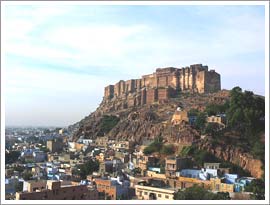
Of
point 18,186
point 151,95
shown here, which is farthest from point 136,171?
point 151,95

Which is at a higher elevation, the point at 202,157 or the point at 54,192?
the point at 202,157

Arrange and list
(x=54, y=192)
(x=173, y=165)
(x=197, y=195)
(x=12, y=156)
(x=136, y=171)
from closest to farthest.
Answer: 1. (x=197, y=195)
2. (x=54, y=192)
3. (x=173, y=165)
4. (x=136, y=171)
5. (x=12, y=156)

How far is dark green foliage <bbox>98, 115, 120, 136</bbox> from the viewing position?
48.4ft

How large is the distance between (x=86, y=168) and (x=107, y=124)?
253 inches

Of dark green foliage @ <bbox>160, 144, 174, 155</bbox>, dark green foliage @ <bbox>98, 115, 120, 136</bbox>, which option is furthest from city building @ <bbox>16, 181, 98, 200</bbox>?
dark green foliage @ <bbox>98, 115, 120, 136</bbox>

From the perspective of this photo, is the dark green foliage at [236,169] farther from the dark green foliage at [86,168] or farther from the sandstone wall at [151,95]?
the sandstone wall at [151,95]

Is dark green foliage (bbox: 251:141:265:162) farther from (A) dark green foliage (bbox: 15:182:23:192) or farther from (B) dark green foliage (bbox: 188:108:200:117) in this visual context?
(A) dark green foliage (bbox: 15:182:23:192)

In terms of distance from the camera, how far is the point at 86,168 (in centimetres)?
867

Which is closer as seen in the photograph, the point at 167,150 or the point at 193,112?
the point at 167,150

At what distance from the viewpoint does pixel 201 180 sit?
23.9ft

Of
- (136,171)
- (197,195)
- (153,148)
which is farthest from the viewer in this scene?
(153,148)

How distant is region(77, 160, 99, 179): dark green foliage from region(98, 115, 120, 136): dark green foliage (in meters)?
5.70

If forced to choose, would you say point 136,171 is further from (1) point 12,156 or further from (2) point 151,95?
(2) point 151,95

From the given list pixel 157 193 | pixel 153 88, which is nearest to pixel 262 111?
pixel 157 193
